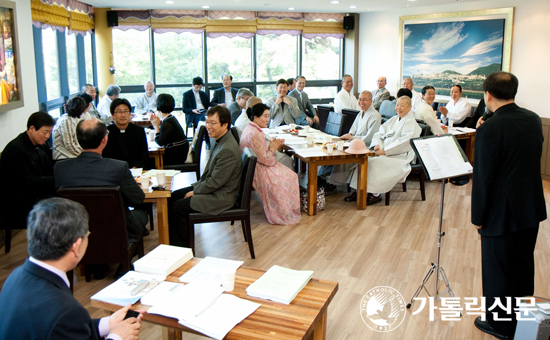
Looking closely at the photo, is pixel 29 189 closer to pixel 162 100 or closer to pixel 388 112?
pixel 162 100

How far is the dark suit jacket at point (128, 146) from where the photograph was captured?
14.7 feet

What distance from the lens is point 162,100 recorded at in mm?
5129

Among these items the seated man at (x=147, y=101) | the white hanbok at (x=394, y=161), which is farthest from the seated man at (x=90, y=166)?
the seated man at (x=147, y=101)

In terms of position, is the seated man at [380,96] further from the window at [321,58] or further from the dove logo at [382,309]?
the dove logo at [382,309]

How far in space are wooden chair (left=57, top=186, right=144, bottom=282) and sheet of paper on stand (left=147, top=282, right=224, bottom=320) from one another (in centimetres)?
107

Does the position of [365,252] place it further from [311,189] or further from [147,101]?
[147,101]

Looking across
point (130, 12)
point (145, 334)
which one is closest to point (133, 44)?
point (130, 12)

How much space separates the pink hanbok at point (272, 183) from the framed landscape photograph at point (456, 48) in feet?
16.2

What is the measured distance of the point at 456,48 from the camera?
865 centimetres

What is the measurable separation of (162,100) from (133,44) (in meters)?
5.07

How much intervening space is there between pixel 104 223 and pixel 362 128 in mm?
4010

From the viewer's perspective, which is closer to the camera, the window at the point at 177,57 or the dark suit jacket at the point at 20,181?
the dark suit jacket at the point at 20,181

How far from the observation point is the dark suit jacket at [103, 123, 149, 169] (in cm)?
448

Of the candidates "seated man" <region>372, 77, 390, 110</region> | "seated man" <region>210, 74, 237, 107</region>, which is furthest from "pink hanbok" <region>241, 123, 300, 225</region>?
"seated man" <region>210, 74, 237, 107</region>
